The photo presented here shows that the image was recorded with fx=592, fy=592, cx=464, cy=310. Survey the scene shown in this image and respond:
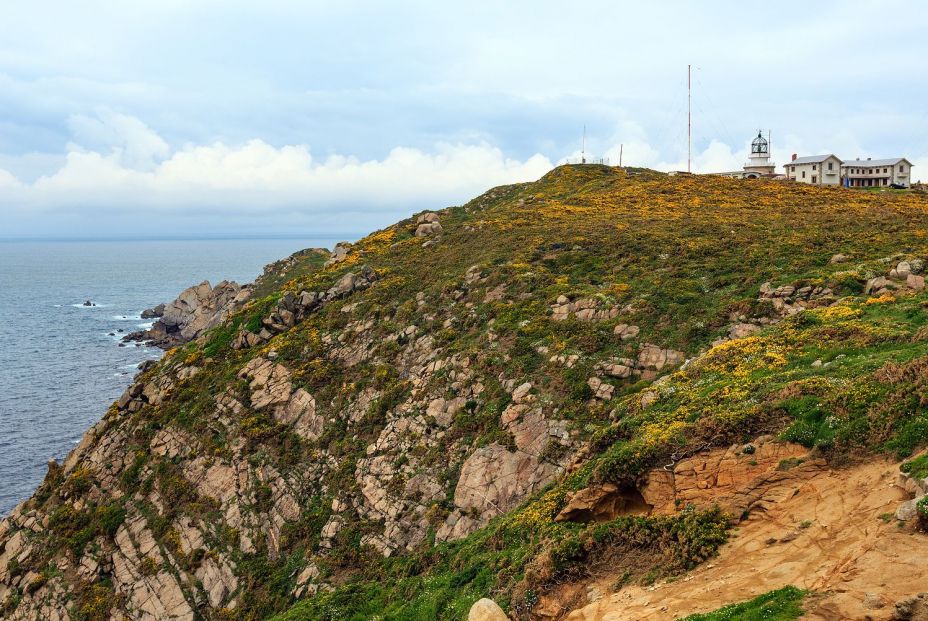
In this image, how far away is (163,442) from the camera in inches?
1747

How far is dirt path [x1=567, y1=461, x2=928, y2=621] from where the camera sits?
39.7ft

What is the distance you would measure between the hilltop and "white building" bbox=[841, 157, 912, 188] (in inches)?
1636

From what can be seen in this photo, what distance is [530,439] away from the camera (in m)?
32.4

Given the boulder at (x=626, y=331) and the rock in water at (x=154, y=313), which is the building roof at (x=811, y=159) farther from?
the rock in water at (x=154, y=313)

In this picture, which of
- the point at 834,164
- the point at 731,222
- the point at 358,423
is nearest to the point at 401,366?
the point at 358,423

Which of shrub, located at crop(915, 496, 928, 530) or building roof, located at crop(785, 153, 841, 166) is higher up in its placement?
building roof, located at crop(785, 153, 841, 166)

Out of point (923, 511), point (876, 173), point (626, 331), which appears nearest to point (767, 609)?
point (923, 511)

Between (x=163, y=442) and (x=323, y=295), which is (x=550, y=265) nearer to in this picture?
(x=323, y=295)

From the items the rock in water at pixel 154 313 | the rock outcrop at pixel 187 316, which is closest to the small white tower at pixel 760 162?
the rock outcrop at pixel 187 316

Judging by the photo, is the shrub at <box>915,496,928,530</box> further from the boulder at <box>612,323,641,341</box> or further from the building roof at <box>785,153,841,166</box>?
the building roof at <box>785,153,841,166</box>

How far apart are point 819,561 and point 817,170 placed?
332 ft

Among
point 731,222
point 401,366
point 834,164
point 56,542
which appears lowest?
point 56,542

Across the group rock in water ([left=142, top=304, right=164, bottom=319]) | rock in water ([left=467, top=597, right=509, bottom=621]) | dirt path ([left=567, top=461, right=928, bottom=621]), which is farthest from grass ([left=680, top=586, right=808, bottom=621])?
rock in water ([left=142, top=304, right=164, bottom=319])

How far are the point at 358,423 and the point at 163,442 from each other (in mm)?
15964
